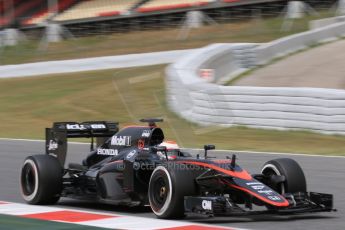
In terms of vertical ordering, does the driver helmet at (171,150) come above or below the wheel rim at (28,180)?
above

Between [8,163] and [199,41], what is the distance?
18.3 metres

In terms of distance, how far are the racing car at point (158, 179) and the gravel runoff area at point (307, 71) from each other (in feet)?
38.3

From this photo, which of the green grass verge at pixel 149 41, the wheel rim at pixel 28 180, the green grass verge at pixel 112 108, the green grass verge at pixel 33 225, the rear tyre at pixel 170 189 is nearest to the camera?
the green grass verge at pixel 33 225

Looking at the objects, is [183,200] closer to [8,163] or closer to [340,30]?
[8,163]

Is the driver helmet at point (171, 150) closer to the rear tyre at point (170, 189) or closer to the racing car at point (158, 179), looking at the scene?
the racing car at point (158, 179)

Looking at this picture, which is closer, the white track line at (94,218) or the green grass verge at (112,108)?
the white track line at (94,218)

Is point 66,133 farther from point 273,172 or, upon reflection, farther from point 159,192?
point 273,172

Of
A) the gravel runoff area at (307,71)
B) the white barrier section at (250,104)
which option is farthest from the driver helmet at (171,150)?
the gravel runoff area at (307,71)

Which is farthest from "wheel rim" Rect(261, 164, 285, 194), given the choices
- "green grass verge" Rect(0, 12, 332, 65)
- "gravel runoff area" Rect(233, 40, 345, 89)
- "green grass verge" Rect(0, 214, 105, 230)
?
"green grass verge" Rect(0, 12, 332, 65)

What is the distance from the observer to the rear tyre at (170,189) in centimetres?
716

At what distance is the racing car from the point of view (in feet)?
23.5

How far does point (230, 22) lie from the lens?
34.1 meters

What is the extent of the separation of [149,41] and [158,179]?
25.9 m

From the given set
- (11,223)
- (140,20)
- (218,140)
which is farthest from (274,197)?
(140,20)
